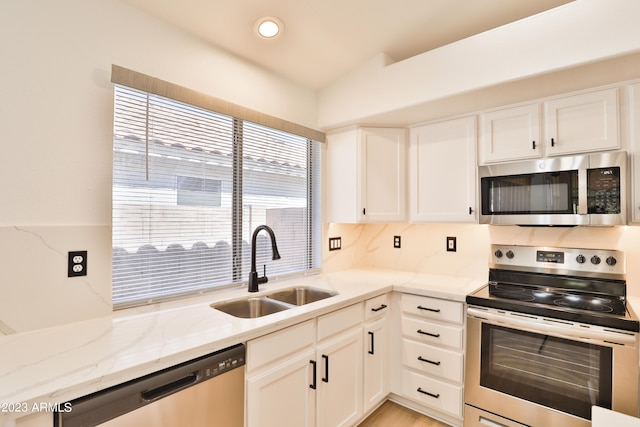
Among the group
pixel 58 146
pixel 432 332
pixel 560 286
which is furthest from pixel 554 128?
pixel 58 146

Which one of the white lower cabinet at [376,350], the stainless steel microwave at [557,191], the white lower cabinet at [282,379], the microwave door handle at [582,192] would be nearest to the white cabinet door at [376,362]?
the white lower cabinet at [376,350]

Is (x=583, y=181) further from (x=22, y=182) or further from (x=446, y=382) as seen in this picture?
(x=22, y=182)

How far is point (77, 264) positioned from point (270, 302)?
1.00 meters

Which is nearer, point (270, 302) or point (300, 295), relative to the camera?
point (270, 302)

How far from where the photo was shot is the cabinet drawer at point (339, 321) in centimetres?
171

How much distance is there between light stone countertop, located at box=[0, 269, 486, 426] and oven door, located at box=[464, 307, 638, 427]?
30cm

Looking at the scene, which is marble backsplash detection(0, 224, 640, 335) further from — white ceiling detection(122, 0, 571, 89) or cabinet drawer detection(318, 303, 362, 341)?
white ceiling detection(122, 0, 571, 89)

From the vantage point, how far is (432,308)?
6.79 feet

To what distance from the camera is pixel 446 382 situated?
2.03 m

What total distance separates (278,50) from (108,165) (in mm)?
1281

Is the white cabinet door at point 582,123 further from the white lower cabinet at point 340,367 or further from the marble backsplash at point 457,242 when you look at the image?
the white lower cabinet at point 340,367

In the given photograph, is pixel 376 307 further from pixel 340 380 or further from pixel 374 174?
pixel 374 174

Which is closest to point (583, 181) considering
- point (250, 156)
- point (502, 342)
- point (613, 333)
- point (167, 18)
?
point (613, 333)

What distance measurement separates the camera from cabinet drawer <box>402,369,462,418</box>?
198cm
